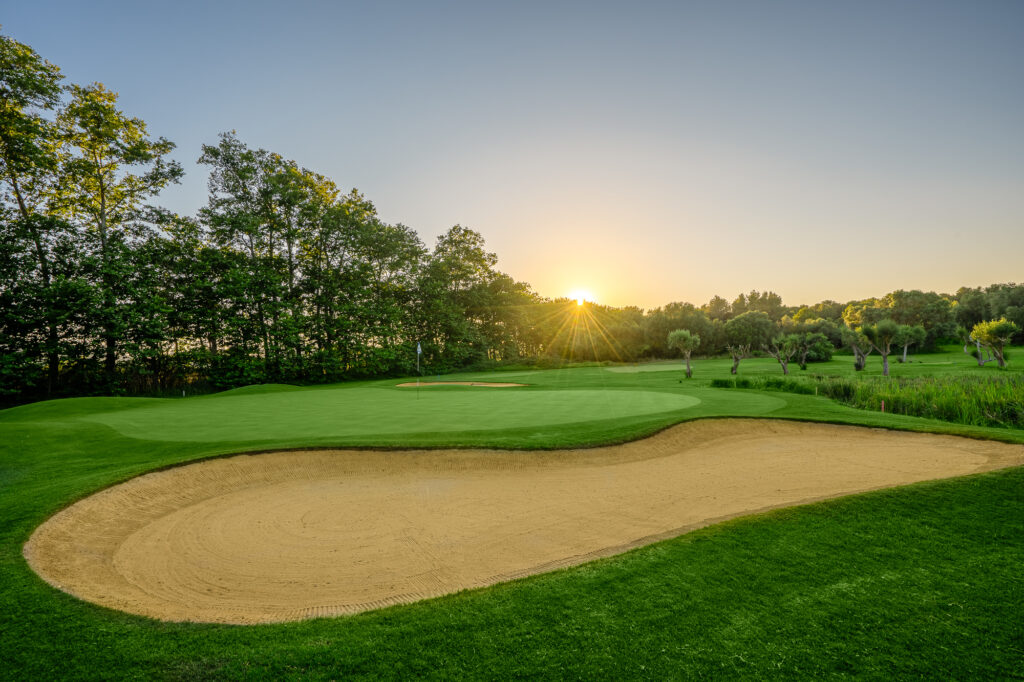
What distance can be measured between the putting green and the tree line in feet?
46.9

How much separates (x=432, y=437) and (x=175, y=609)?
4881 millimetres

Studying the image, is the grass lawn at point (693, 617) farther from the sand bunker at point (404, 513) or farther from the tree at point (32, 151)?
the tree at point (32, 151)

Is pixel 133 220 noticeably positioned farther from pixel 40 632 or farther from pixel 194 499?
pixel 40 632

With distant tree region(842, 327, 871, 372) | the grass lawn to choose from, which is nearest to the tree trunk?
the grass lawn

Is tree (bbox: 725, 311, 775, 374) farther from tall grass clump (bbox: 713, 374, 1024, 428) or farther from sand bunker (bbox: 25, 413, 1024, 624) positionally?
sand bunker (bbox: 25, 413, 1024, 624)

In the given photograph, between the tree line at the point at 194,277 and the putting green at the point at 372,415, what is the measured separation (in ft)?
46.9

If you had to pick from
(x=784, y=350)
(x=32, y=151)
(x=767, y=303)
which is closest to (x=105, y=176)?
(x=32, y=151)

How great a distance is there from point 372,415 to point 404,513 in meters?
6.00

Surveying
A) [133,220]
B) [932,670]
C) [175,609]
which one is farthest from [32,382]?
[932,670]

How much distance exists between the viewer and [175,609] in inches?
145

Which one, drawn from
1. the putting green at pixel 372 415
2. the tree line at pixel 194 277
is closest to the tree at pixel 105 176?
the tree line at pixel 194 277

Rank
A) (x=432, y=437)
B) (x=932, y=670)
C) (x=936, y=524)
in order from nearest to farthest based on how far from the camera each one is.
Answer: (x=932, y=670) → (x=936, y=524) → (x=432, y=437)

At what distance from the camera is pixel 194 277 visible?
1031 inches

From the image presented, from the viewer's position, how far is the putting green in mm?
9266
